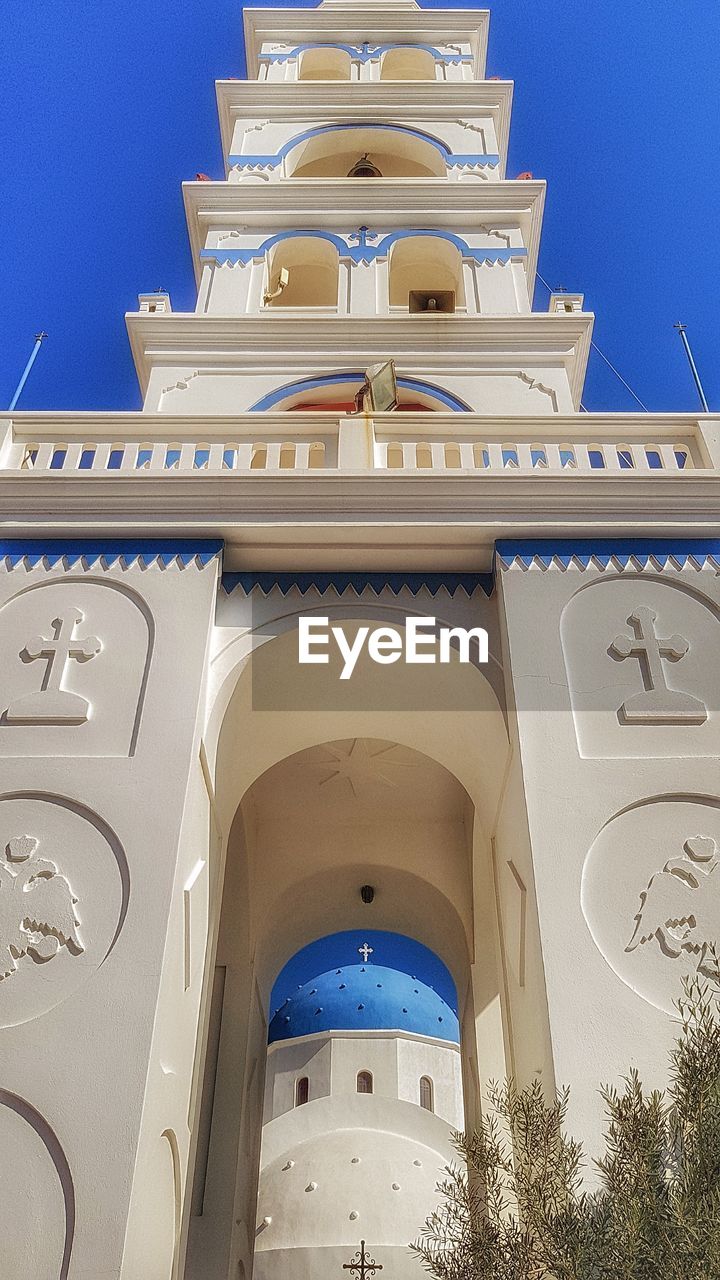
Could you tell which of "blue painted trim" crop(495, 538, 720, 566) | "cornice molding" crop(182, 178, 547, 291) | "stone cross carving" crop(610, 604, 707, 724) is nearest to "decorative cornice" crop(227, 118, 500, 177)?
"cornice molding" crop(182, 178, 547, 291)

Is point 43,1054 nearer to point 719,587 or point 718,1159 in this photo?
point 718,1159

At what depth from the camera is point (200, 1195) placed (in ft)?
27.9

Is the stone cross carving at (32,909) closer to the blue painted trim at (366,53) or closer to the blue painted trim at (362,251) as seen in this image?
the blue painted trim at (362,251)

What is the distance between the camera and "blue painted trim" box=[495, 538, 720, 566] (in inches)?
289

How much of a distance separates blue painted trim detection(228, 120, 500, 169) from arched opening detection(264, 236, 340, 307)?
1.64 metres

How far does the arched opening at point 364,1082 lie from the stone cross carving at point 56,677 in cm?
1629

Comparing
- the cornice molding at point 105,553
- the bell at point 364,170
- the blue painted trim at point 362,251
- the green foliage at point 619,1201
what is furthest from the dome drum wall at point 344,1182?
the bell at point 364,170

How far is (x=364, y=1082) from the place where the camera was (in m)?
21.1

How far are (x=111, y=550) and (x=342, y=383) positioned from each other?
4600 mm

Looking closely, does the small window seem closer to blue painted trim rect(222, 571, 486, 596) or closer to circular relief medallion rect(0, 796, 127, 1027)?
blue painted trim rect(222, 571, 486, 596)

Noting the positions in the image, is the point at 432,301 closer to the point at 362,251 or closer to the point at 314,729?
the point at 362,251

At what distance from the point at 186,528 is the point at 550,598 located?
98.6 inches

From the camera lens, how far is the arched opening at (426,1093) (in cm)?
2111

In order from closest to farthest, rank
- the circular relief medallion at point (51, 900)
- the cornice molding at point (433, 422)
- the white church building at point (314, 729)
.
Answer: the white church building at point (314, 729) < the circular relief medallion at point (51, 900) < the cornice molding at point (433, 422)
